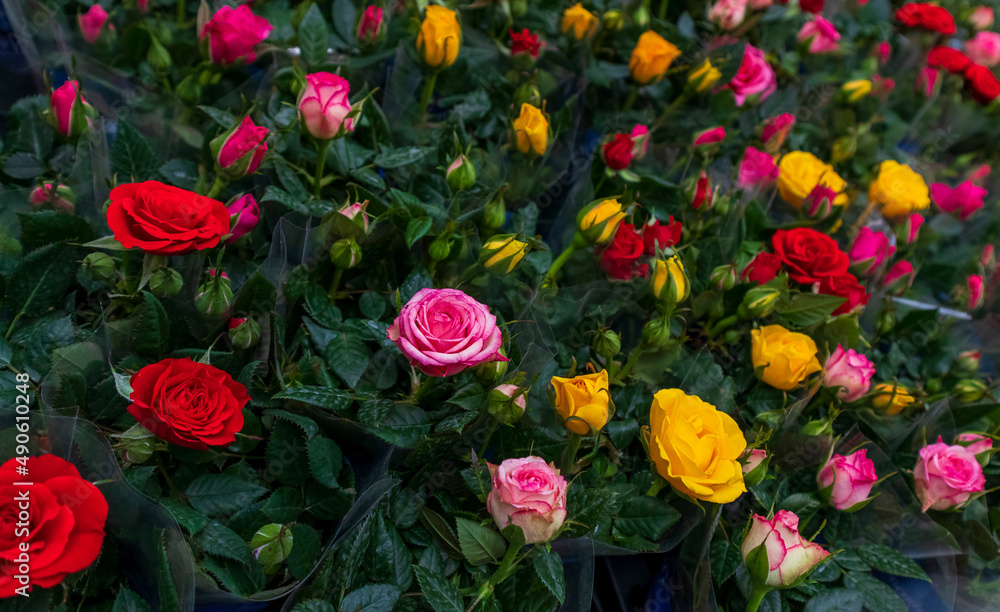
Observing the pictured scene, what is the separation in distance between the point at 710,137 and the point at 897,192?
0.46 metres

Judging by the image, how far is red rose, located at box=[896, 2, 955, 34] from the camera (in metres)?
1.79

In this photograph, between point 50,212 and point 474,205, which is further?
point 474,205

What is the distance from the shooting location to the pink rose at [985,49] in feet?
6.31

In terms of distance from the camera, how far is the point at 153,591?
2.03 ft

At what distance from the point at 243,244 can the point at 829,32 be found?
141 centimetres

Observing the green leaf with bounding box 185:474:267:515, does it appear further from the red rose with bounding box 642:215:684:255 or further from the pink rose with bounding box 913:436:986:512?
the pink rose with bounding box 913:436:986:512

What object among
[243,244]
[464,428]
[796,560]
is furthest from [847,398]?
[243,244]

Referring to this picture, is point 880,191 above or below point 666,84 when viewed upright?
below

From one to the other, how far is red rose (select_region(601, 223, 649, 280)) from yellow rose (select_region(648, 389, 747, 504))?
0.71 feet

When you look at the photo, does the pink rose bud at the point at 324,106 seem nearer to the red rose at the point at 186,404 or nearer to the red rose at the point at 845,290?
the red rose at the point at 186,404

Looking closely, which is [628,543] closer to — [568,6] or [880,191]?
[880,191]

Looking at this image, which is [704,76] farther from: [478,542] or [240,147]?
[478,542]

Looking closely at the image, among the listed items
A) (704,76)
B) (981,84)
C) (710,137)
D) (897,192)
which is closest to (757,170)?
(710,137)

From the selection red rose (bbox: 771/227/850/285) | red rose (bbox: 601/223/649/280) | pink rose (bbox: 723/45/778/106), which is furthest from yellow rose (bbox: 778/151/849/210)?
red rose (bbox: 601/223/649/280)
